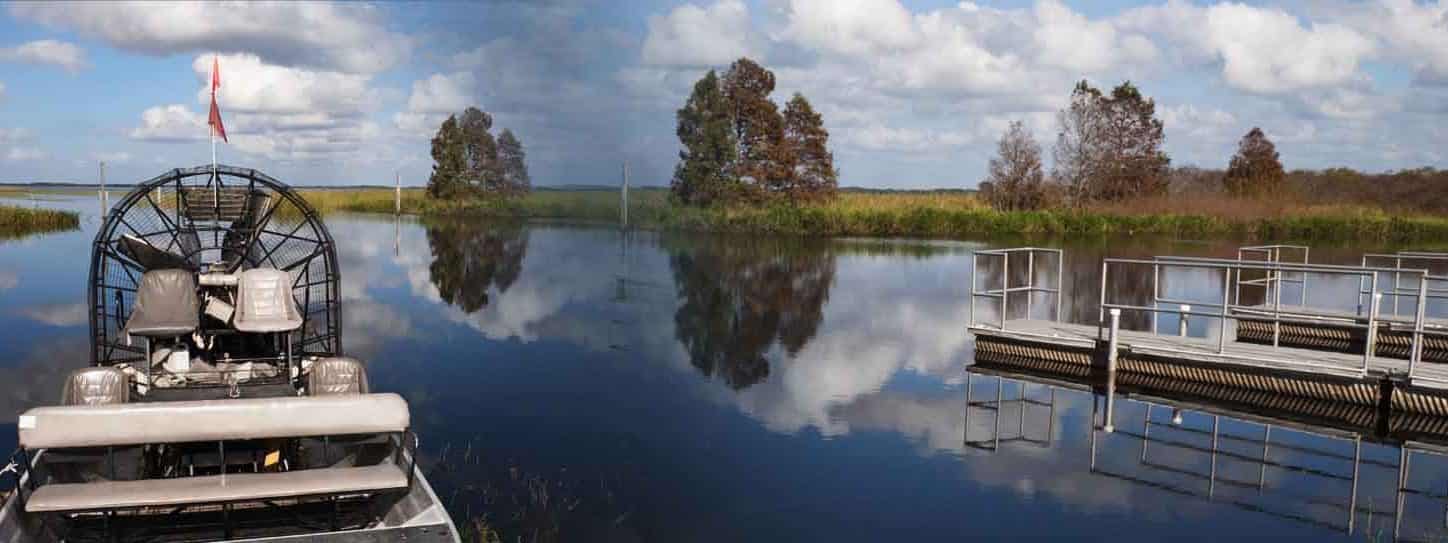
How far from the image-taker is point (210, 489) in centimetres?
520

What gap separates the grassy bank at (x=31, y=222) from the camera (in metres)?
33.9

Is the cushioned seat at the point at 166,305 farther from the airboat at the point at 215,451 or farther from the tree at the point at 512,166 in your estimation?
the tree at the point at 512,166

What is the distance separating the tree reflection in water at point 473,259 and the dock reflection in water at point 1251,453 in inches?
416

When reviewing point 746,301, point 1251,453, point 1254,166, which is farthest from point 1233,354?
point 1254,166

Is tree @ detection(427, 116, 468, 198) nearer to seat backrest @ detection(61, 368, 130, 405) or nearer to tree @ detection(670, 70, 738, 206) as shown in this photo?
tree @ detection(670, 70, 738, 206)

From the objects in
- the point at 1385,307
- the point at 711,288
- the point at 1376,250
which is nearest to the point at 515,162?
the point at 711,288

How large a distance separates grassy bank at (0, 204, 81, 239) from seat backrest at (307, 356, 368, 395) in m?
31.7

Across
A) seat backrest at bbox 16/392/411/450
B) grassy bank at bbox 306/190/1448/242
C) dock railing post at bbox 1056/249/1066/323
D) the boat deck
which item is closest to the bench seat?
seat backrest at bbox 16/392/411/450

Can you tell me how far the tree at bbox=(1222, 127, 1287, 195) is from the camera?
4250cm

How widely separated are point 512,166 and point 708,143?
15849 millimetres

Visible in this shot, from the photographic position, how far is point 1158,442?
947cm

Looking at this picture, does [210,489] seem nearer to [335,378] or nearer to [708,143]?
[335,378]

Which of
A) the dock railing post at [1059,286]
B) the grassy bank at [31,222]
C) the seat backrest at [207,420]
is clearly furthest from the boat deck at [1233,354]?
the grassy bank at [31,222]

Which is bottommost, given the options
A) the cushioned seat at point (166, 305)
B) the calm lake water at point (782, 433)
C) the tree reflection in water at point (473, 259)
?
the calm lake water at point (782, 433)
